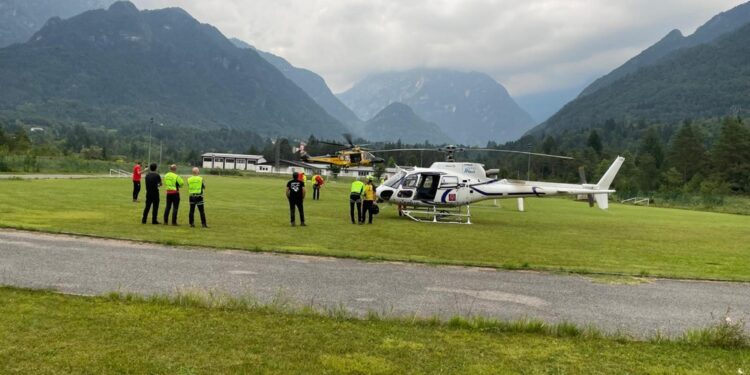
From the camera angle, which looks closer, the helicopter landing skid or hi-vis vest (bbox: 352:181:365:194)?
hi-vis vest (bbox: 352:181:365:194)

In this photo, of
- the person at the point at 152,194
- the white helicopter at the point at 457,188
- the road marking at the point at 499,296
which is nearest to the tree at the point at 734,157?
the white helicopter at the point at 457,188

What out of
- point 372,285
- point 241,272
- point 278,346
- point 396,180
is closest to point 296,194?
point 396,180

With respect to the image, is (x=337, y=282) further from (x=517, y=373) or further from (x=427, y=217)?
(x=427, y=217)

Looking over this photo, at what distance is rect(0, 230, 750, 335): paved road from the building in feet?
466

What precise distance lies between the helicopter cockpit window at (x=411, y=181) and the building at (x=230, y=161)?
132 meters

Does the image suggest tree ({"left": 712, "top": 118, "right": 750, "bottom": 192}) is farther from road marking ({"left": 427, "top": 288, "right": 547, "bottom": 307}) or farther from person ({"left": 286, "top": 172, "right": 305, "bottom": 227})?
road marking ({"left": 427, "top": 288, "right": 547, "bottom": 307})

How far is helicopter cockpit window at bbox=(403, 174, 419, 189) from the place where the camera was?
21922mm

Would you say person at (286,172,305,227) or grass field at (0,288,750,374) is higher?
person at (286,172,305,227)

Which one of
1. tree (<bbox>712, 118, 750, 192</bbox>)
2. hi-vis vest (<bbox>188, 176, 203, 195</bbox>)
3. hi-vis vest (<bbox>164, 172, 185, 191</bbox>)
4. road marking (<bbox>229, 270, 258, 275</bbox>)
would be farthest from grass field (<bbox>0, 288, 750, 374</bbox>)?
tree (<bbox>712, 118, 750, 192</bbox>)

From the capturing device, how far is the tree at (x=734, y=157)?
256ft

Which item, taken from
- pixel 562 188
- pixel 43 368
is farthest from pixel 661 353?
pixel 562 188

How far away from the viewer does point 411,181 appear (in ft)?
71.9

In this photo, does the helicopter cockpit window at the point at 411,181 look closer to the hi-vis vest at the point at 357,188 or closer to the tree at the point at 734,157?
the hi-vis vest at the point at 357,188

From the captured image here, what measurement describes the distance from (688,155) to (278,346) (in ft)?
330
